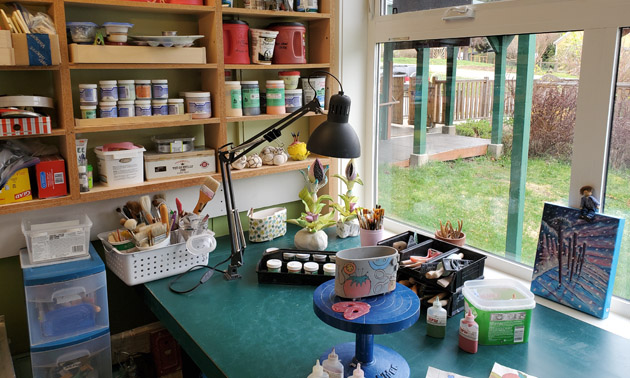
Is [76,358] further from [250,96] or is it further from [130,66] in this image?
[250,96]

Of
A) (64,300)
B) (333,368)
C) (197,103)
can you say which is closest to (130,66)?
(197,103)

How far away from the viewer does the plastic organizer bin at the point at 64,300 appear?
1638mm

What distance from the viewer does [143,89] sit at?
6.42 ft

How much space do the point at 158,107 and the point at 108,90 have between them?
7.3 inches

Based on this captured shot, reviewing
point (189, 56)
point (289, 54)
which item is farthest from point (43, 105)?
point (289, 54)

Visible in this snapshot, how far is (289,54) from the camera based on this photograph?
2.28m

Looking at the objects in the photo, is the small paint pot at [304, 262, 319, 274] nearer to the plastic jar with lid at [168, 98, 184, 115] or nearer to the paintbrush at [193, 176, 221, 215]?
the paintbrush at [193, 176, 221, 215]

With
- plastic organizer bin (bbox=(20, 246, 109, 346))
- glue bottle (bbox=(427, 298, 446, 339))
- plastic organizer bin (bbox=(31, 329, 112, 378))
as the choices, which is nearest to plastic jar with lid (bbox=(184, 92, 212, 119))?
plastic organizer bin (bbox=(20, 246, 109, 346))

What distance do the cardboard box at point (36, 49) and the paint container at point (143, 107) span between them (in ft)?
1.08

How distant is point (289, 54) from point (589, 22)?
45.0 inches

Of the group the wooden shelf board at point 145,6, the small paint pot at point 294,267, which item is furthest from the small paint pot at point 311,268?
the wooden shelf board at point 145,6

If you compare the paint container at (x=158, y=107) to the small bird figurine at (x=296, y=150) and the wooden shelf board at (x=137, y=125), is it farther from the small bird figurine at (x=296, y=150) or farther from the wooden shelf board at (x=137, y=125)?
the small bird figurine at (x=296, y=150)

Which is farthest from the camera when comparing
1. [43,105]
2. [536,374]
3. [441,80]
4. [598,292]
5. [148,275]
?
[441,80]

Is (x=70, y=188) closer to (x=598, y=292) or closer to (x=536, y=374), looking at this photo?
(x=536, y=374)
